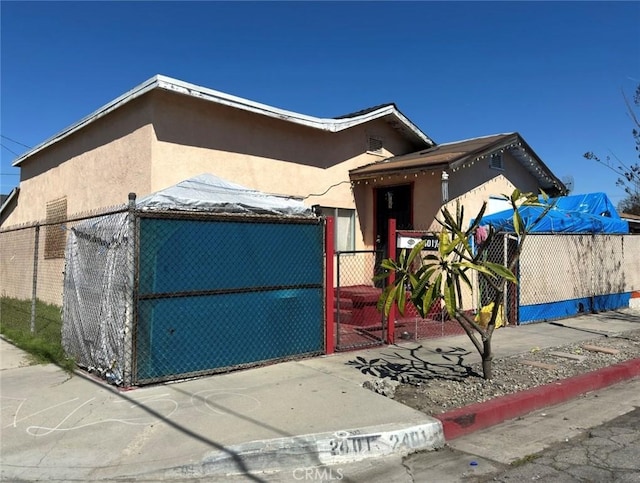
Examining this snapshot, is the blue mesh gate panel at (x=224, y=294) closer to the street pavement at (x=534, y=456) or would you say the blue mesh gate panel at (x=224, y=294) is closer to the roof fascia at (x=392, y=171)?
the street pavement at (x=534, y=456)

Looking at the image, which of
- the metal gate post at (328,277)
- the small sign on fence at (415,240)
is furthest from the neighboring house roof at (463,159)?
the metal gate post at (328,277)

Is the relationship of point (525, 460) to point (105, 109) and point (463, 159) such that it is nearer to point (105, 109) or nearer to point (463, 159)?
point (463, 159)

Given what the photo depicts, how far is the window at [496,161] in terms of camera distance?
1284 cm

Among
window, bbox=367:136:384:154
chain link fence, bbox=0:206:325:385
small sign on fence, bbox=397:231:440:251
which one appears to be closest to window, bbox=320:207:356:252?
window, bbox=367:136:384:154

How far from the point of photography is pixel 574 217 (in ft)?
41.1

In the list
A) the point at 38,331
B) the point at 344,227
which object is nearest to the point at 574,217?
the point at 344,227

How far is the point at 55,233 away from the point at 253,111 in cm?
672

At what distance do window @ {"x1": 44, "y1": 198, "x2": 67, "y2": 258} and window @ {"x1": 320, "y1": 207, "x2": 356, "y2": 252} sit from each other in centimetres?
676

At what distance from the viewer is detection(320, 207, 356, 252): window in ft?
41.2

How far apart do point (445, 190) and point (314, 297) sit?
4.88 metres

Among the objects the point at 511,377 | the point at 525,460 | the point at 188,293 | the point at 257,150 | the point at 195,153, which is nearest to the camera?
the point at 525,460

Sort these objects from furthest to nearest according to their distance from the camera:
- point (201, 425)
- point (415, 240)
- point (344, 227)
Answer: point (344, 227), point (415, 240), point (201, 425)

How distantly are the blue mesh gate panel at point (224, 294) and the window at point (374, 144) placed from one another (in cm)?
623
